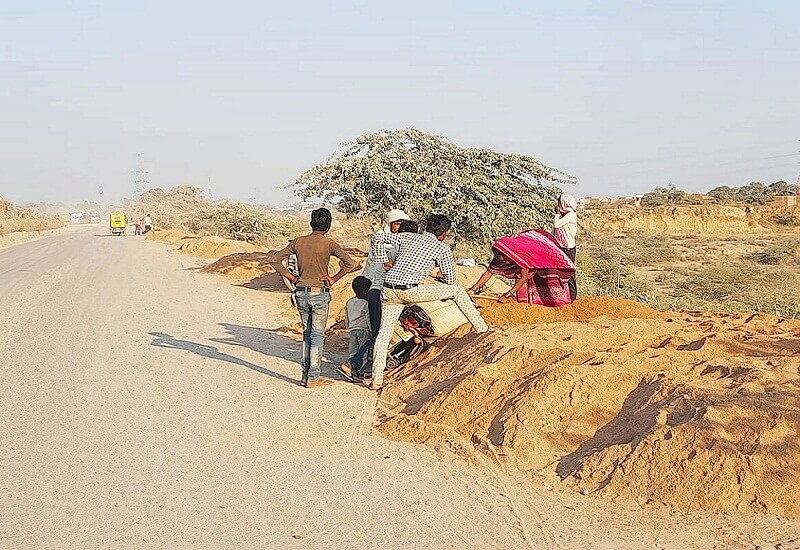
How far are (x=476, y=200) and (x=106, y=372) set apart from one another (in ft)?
33.8

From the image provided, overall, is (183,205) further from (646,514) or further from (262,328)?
(646,514)

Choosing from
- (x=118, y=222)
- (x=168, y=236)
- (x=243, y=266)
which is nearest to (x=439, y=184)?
(x=243, y=266)

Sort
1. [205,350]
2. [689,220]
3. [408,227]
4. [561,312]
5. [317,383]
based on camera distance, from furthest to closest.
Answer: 1. [689,220]
2. [205,350]
3. [561,312]
4. [408,227]
5. [317,383]

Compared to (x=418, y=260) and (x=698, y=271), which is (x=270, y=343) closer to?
(x=418, y=260)

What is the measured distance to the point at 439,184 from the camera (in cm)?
1762

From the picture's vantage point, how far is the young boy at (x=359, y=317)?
8859 mm

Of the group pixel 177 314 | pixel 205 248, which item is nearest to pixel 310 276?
pixel 177 314

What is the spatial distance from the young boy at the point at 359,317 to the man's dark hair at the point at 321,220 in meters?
0.97

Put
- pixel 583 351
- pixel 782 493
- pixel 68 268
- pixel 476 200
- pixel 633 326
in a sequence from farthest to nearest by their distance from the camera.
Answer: pixel 68 268 < pixel 476 200 < pixel 633 326 < pixel 583 351 < pixel 782 493

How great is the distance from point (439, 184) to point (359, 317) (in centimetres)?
919

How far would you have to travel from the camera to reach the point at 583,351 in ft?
23.4

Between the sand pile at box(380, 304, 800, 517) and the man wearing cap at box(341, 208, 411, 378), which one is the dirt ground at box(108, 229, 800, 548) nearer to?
the sand pile at box(380, 304, 800, 517)

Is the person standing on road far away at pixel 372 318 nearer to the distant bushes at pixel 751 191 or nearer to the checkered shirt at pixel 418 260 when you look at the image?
the checkered shirt at pixel 418 260

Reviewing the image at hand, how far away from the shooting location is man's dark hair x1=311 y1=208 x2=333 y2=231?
26.6ft
